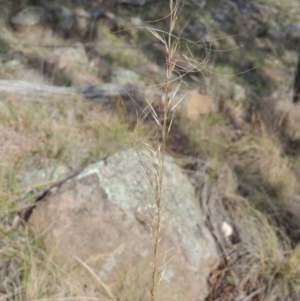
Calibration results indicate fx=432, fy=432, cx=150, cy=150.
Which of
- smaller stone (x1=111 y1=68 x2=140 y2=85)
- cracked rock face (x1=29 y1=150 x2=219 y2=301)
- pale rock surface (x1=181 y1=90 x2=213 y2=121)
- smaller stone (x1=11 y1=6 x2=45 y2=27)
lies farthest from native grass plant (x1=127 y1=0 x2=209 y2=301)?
smaller stone (x1=11 y1=6 x2=45 y2=27)

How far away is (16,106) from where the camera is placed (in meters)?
3.10

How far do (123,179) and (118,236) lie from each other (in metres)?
0.42

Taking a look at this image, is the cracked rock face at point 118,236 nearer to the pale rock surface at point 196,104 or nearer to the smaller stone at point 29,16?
the pale rock surface at point 196,104

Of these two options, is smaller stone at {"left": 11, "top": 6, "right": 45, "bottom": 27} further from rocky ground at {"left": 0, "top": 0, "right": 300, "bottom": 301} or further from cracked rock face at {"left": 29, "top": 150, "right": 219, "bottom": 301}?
cracked rock face at {"left": 29, "top": 150, "right": 219, "bottom": 301}

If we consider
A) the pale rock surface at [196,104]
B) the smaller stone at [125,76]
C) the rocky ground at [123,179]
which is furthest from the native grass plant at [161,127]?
the smaller stone at [125,76]

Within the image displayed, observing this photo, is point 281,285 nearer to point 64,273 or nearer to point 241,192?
point 241,192

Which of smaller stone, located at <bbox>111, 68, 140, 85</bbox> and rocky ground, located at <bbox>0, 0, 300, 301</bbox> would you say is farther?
smaller stone, located at <bbox>111, 68, 140, 85</bbox>

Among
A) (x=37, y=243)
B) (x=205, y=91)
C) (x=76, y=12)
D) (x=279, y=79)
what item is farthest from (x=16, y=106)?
(x=279, y=79)

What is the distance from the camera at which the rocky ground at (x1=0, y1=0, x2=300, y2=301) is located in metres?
2.35

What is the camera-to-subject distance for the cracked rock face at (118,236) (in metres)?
2.36

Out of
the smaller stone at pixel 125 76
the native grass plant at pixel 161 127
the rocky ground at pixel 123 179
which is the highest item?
the native grass plant at pixel 161 127

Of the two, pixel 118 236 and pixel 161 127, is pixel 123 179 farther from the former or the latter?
pixel 161 127

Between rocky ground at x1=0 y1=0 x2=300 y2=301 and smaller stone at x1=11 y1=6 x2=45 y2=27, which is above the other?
rocky ground at x1=0 y1=0 x2=300 y2=301

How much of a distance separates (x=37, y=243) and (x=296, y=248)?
155cm
